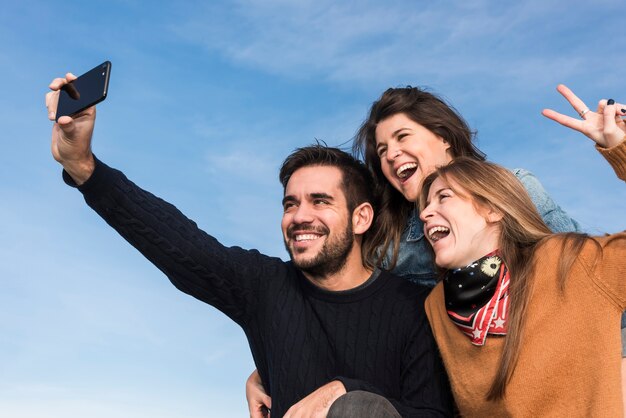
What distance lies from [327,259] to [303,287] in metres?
0.28

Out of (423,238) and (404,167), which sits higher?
(404,167)

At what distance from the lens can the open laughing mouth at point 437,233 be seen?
4.51m

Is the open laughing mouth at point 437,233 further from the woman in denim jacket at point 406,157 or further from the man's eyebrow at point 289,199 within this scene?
the man's eyebrow at point 289,199

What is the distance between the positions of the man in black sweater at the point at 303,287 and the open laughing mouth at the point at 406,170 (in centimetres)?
39

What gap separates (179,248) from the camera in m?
4.87

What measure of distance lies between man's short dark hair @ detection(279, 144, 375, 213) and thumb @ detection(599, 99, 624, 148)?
2078 millimetres

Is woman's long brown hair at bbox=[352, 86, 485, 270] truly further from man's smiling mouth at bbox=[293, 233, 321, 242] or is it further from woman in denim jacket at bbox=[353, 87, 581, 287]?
man's smiling mouth at bbox=[293, 233, 321, 242]

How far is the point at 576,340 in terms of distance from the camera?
4.11m

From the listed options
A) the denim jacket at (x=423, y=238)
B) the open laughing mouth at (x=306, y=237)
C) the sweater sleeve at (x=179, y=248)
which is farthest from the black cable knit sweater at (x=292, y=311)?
the denim jacket at (x=423, y=238)

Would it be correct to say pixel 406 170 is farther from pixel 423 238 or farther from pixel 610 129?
pixel 610 129

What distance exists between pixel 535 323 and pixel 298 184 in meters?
2.12

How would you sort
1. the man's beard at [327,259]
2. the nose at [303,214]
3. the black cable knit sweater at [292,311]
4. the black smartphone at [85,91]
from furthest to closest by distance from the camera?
1. the nose at [303,214]
2. the man's beard at [327,259]
3. the black cable knit sweater at [292,311]
4. the black smartphone at [85,91]

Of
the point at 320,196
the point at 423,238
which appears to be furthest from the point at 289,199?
the point at 423,238

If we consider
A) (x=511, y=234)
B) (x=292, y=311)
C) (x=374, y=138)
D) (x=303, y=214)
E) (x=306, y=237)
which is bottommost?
(x=511, y=234)
